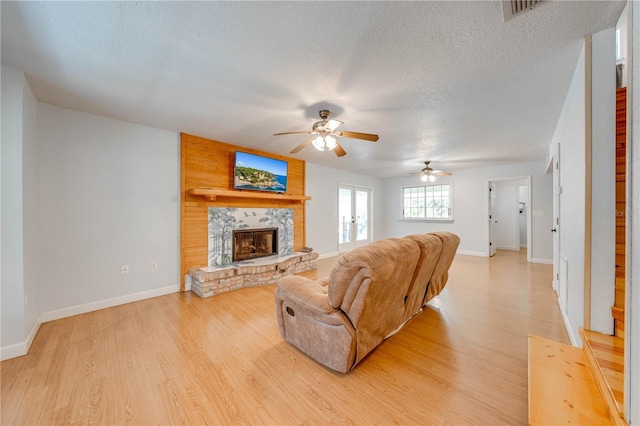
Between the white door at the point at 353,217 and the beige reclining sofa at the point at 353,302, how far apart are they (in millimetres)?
→ 4393

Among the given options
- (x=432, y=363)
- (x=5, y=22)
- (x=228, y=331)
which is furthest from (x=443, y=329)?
(x=5, y=22)

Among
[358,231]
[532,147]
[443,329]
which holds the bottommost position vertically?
[443,329]

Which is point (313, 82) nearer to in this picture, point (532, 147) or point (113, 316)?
point (113, 316)

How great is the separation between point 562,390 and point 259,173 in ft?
13.9

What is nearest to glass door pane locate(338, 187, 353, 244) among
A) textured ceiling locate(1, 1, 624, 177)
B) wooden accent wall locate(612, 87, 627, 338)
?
textured ceiling locate(1, 1, 624, 177)

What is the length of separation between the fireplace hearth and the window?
468 cm

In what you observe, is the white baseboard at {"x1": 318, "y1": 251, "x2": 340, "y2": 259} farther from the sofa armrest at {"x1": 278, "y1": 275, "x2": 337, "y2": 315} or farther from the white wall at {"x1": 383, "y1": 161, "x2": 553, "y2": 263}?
the sofa armrest at {"x1": 278, "y1": 275, "x2": 337, "y2": 315}

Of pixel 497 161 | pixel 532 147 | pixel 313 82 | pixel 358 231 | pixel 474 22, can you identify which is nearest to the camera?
pixel 474 22

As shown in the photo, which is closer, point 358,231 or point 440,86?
point 440,86

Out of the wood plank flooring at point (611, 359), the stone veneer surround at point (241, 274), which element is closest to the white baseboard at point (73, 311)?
the stone veneer surround at point (241, 274)

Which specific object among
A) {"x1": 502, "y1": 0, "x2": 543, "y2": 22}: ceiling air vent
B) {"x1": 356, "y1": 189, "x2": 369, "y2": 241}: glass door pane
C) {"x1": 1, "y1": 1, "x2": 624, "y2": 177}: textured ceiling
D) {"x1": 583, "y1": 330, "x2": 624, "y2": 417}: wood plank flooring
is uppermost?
{"x1": 1, "y1": 1, "x2": 624, "y2": 177}: textured ceiling

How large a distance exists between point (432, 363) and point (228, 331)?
6.16ft

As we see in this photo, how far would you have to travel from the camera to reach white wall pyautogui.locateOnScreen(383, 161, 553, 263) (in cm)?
533

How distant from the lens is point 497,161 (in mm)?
5430
